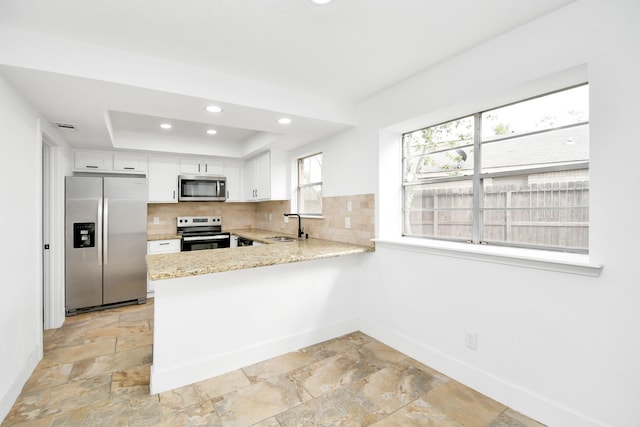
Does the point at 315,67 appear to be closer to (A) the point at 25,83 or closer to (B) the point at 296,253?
(B) the point at 296,253

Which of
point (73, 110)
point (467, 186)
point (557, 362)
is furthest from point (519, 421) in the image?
point (73, 110)

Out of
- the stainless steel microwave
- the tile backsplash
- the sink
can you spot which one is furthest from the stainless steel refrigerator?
the sink

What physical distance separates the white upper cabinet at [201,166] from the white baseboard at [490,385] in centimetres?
369

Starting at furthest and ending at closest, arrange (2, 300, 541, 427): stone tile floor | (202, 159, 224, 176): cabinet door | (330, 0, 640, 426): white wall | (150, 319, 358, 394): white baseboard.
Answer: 1. (202, 159, 224, 176): cabinet door
2. (150, 319, 358, 394): white baseboard
3. (2, 300, 541, 427): stone tile floor
4. (330, 0, 640, 426): white wall

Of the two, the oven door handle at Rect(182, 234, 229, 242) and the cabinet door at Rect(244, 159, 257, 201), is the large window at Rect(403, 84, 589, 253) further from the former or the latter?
the oven door handle at Rect(182, 234, 229, 242)

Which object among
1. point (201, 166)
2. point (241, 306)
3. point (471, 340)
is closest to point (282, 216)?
point (201, 166)

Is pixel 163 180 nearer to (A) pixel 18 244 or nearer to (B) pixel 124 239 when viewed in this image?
(B) pixel 124 239

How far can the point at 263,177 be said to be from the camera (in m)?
4.55

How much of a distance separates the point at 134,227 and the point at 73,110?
1833 mm

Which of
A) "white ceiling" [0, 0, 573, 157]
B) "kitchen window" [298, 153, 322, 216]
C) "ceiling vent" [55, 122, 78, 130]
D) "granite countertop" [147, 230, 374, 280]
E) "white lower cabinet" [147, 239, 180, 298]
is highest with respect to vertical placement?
"white ceiling" [0, 0, 573, 157]

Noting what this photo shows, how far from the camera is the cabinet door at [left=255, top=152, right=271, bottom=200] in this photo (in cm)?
439

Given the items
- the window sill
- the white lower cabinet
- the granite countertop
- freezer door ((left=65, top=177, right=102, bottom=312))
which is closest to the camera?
the window sill

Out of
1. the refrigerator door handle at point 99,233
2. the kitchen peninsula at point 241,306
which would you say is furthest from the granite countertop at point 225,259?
the refrigerator door handle at point 99,233

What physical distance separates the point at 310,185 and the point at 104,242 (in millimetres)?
2671
